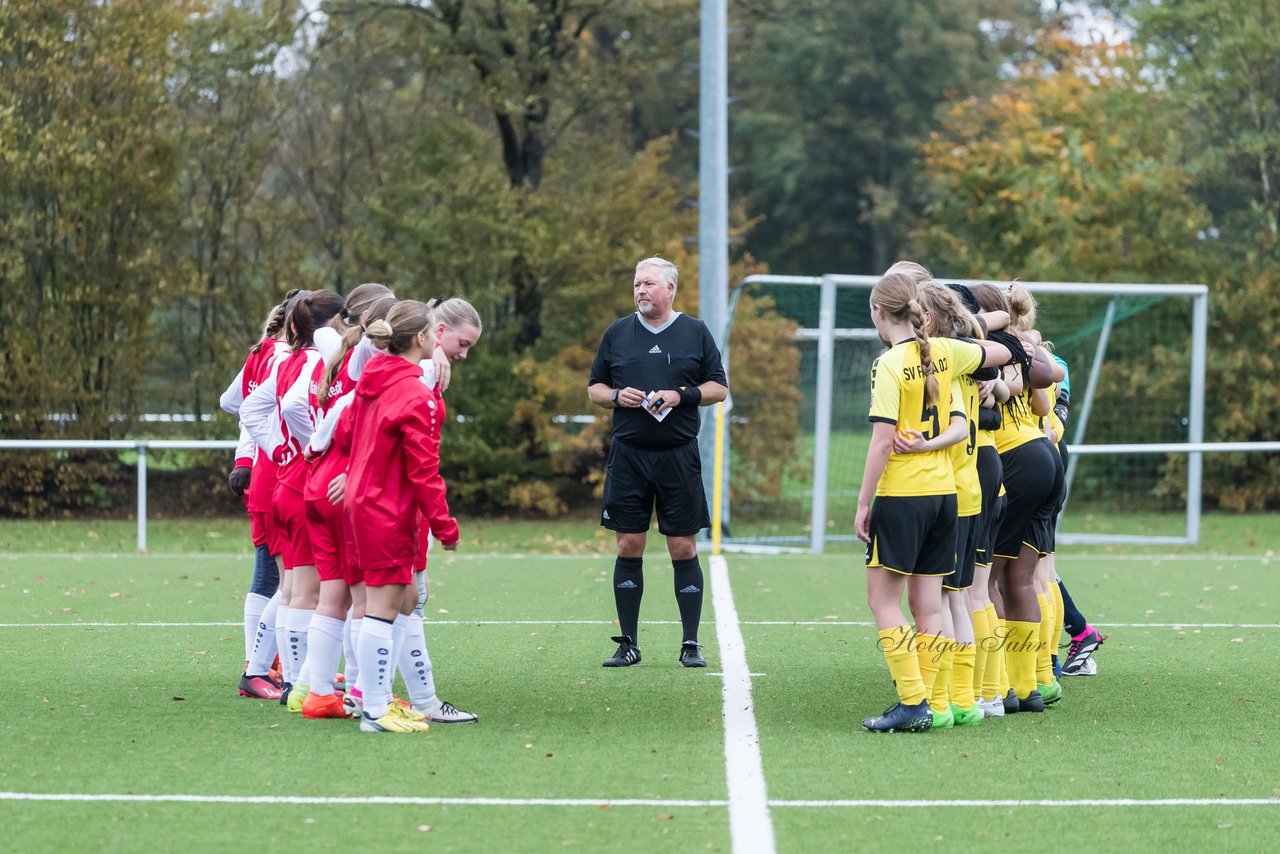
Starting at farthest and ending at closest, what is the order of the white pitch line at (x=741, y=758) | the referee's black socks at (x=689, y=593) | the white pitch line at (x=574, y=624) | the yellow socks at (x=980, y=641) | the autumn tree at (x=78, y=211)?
1. the autumn tree at (x=78, y=211)
2. the white pitch line at (x=574, y=624)
3. the referee's black socks at (x=689, y=593)
4. the yellow socks at (x=980, y=641)
5. the white pitch line at (x=741, y=758)

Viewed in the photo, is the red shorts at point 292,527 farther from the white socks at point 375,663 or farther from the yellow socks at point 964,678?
the yellow socks at point 964,678

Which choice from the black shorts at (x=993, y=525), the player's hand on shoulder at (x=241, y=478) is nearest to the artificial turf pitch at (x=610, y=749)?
the black shorts at (x=993, y=525)

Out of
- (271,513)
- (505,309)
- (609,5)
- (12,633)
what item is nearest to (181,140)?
(505,309)

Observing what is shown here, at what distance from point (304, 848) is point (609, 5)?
15.8m

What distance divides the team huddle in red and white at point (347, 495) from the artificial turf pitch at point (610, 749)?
230 millimetres

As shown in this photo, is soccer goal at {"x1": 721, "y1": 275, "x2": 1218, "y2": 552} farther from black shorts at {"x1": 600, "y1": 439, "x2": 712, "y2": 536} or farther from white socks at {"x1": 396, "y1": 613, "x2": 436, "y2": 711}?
white socks at {"x1": 396, "y1": 613, "x2": 436, "y2": 711}

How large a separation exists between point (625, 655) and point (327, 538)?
2052 millimetres

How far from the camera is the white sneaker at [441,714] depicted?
245 inches

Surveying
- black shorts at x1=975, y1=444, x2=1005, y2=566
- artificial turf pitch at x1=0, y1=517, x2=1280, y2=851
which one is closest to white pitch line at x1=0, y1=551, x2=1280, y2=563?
artificial turf pitch at x1=0, y1=517, x2=1280, y2=851

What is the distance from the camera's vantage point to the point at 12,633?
8.58m

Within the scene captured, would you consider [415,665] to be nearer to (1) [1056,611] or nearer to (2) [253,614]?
(2) [253,614]

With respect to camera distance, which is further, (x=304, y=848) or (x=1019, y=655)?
(x=1019, y=655)

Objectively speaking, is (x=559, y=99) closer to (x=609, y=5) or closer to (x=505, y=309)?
(x=609, y=5)

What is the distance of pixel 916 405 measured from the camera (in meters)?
5.85
